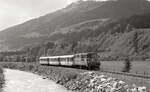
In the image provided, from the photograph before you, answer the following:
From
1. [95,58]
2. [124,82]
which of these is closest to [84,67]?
[95,58]

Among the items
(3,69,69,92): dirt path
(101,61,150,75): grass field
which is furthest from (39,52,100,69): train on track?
(3,69,69,92): dirt path

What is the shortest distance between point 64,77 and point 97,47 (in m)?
145

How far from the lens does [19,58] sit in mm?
176375

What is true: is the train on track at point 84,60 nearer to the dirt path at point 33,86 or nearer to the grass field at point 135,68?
the grass field at point 135,68

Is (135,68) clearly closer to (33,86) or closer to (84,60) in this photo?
(84,60)

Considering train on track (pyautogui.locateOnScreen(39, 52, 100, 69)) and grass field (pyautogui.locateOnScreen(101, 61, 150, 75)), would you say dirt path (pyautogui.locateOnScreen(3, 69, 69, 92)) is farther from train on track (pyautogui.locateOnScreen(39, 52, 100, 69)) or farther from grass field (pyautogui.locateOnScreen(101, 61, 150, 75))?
grass field (pyautogui.locateOnScreen(101, 61, 150, 75))

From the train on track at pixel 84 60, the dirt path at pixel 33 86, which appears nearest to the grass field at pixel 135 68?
the train on track at pixel 84 60

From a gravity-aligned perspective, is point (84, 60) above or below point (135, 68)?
above

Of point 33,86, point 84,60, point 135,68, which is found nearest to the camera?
point 33,86

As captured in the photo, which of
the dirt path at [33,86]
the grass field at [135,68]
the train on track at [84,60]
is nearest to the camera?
the dirt path at [33,86]

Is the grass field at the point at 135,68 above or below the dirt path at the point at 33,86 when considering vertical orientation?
above

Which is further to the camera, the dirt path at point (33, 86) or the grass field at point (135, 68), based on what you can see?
the grass field at point (135, 68)

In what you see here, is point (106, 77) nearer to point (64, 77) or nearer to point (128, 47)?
point (64, 77)

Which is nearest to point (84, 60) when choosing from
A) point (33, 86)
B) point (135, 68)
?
point (33, 86)
